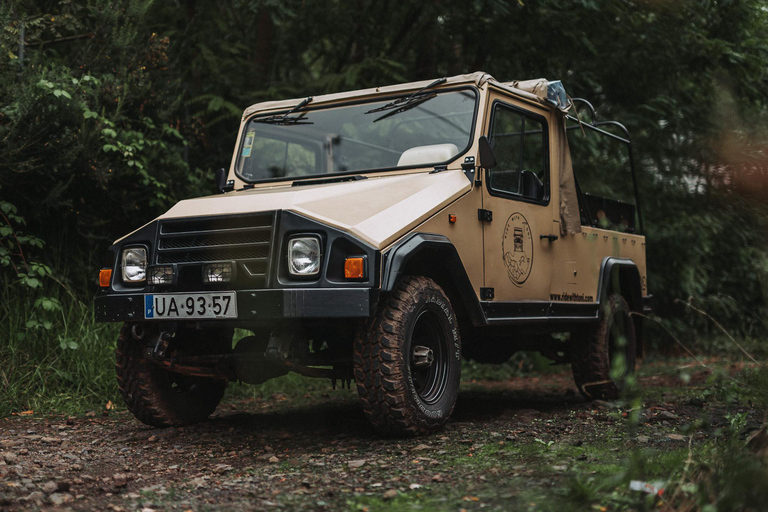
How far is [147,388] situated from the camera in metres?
5.23

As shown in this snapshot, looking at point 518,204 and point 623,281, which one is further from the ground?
point 518,204

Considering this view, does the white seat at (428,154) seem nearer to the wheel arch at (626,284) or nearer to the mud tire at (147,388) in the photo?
the mud tire at (147,388)

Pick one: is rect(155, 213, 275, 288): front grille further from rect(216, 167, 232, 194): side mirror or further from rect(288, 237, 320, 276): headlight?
rect(216, 167, 232, 194): side mirror

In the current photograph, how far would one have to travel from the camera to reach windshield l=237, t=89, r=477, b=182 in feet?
17.9

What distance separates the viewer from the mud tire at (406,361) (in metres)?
4.44

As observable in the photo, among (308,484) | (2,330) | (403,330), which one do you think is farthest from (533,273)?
(2,330)

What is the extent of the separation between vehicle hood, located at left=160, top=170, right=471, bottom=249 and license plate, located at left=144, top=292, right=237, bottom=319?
1.63ft

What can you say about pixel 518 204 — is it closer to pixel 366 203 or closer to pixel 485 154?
pixel 485 154

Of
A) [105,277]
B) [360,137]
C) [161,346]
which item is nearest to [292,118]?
[360,137]

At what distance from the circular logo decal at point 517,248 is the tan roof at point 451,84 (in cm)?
94

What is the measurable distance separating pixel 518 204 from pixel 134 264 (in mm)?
2632

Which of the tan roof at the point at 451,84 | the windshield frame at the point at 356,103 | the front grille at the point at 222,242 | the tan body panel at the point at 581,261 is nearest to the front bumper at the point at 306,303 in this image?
the front grille at the point at 222,242

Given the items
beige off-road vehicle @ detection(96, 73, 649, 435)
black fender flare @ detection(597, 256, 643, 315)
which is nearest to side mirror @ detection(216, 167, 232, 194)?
beige off-road vehicle @ detection(96, 73, 649, 435)

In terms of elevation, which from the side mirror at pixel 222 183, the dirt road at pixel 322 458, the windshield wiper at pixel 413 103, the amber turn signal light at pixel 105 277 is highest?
the windshield wiper at pixel 413 103
